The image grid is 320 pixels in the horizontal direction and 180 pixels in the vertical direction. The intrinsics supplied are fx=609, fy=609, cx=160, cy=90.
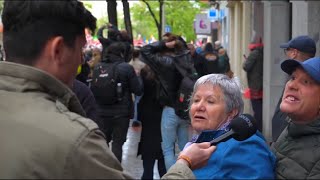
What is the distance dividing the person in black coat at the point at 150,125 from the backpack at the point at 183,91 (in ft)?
1.10

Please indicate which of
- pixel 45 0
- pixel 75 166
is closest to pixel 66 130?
pixel 75 166

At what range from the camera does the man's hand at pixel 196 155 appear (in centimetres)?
254

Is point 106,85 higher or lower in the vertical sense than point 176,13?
higher

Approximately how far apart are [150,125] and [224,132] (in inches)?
200

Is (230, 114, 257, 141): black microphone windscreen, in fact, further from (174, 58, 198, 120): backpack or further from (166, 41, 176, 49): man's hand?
(166, 41, 176, 49): man's hand

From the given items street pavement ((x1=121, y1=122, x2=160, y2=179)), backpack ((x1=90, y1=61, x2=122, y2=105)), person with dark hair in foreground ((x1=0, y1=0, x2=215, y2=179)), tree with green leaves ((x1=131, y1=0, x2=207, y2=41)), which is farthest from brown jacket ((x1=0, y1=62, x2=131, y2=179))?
tree with green leaves ((x1=131, y1=0, x2=207, y2=41))

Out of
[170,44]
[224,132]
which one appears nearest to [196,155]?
[224,132]

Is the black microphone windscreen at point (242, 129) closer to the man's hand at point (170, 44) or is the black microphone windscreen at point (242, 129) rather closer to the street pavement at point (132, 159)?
the man's hand at point (170, 44)

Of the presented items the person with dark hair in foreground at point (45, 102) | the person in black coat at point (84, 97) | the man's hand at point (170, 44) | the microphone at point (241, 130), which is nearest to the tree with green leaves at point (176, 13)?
the man's hand at point (170, 44)

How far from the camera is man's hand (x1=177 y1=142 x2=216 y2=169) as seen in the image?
2.54m

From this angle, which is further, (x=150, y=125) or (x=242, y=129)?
(x=150, y=125)

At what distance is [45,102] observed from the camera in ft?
6.94

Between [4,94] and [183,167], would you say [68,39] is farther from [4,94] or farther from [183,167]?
[183,167]

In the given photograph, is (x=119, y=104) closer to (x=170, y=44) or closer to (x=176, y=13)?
(x=170, y=44)
